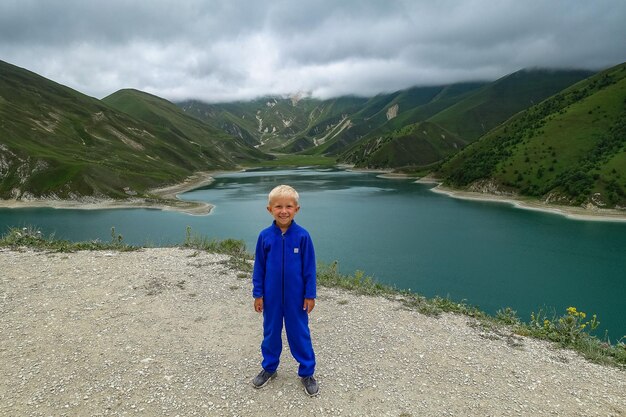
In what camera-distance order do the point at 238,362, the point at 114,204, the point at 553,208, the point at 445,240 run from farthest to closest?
1. the point at 114,204
2. the point at 553,208
3. the point at 445,240
4. the point at 238,362

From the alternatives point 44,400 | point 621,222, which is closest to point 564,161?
point 621,222

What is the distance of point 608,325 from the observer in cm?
2748

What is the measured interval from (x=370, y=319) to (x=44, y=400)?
7832mm

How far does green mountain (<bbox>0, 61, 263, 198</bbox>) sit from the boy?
332ft

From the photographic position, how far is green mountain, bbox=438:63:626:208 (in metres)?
86.4

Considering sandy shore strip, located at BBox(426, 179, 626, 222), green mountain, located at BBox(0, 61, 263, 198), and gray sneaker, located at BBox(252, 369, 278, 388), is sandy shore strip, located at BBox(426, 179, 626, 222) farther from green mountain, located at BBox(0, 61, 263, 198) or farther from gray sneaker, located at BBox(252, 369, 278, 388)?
green mountain, located at BBox(0, 61, 263, 198)

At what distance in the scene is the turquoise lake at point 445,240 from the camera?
1364 inches

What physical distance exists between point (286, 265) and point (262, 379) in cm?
240

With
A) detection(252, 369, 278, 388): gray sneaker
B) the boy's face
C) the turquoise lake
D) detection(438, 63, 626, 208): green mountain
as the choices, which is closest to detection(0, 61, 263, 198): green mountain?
the turquoise lake

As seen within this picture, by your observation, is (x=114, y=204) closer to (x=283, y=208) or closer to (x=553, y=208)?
(x=283, y=208)

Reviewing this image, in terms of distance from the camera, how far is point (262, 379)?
Result: 7383mm

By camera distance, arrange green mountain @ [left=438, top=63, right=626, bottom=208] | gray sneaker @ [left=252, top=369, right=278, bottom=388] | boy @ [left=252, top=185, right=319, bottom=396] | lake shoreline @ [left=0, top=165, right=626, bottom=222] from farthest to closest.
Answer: green mountain @ [left=438, top=63, right=626, bottom=208] < lake shoreline @ [left=0, top=165, right=626, bottom=222] < gray sneaker @ [left=252, top=369, right=278, bottom=388] < boy @ [left=252, top=185, right=319, bottom=396]

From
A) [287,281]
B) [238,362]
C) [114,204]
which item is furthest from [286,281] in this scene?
[114,204]

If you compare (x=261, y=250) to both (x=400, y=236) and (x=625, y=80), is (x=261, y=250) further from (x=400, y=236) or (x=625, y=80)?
(x=625, y=80)
